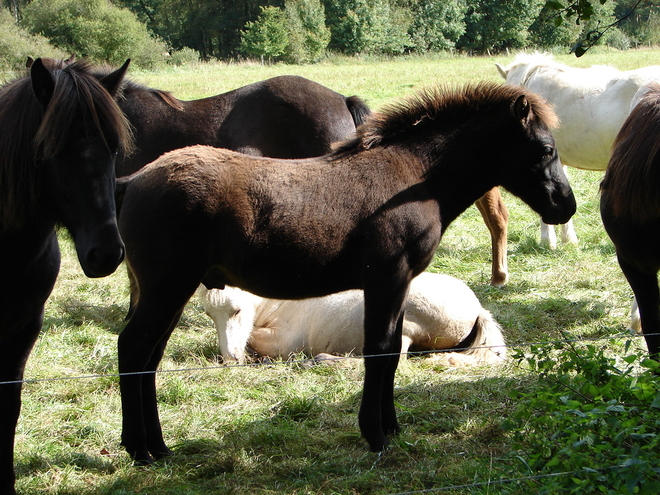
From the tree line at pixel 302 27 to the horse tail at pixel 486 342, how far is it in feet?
102

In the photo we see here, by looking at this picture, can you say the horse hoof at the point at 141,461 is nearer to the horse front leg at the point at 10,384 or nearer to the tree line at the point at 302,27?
the horse front leg at the point at 10,384

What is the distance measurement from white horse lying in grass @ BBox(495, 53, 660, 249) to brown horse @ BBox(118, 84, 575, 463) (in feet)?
10.9

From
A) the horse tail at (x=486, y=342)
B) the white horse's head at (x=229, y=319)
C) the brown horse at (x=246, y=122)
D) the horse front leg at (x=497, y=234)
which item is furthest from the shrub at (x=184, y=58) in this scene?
the horse tail at (x=486, y=342)

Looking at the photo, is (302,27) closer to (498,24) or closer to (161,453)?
(498,24)

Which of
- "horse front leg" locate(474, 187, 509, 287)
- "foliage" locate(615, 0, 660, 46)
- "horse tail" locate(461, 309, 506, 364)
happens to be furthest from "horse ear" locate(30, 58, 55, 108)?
"foliage" locate(615, 0, 660, 46)

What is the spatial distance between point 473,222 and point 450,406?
4.93 metres

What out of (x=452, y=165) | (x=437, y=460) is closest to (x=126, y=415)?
(x=437, y=460)

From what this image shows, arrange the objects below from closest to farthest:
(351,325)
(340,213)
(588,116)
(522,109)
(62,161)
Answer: (62,161) → (340,213) → (522,109) → (351,325) → (588,116)

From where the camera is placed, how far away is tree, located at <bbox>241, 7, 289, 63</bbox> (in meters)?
42.6

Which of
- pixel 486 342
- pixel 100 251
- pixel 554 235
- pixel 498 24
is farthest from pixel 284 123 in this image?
pixel 498 24

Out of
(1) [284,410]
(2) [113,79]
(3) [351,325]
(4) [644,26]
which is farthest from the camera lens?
(4) [644,26]

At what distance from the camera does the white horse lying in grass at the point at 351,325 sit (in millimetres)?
4660

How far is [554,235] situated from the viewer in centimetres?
729

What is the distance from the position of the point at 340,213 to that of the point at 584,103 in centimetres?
479
